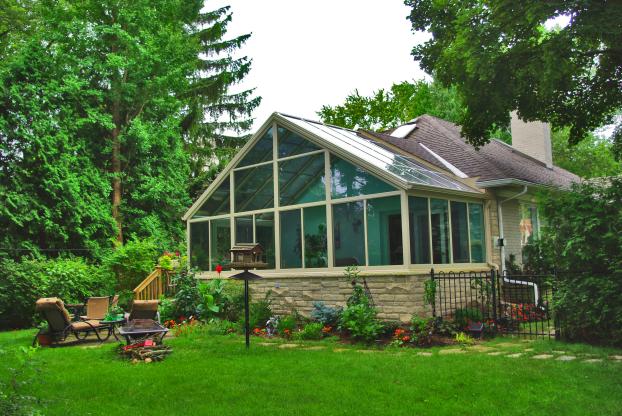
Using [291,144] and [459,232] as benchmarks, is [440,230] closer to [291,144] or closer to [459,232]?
[459,232]

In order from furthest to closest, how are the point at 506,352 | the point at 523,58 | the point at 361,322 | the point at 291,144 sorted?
the point at 291,144
the point at 523,58
the point at 361,322
the point at 506,352

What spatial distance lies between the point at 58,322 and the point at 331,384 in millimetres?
5984

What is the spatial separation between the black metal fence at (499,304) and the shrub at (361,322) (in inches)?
44.0

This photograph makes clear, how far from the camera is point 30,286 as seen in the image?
42.8 feet

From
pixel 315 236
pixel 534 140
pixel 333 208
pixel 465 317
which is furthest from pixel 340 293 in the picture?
pixel 534 140

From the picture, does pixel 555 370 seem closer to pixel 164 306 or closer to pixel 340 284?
pixel 340 284

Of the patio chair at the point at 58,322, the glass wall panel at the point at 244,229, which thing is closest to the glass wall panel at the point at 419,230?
the glass wall panel at the point at 244,229

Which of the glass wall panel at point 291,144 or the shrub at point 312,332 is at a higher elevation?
the glass wall panel at point 291,144

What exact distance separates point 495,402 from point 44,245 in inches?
587

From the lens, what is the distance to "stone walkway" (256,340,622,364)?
23.0ft

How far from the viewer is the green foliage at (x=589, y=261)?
25.2 ft

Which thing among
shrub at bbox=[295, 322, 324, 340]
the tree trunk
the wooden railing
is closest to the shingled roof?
shrub at bbox=[295, 322, 324, 340]

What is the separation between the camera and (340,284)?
10758 millimetres

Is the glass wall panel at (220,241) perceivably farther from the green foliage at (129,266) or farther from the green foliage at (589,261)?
the green foliage at (589,261)
